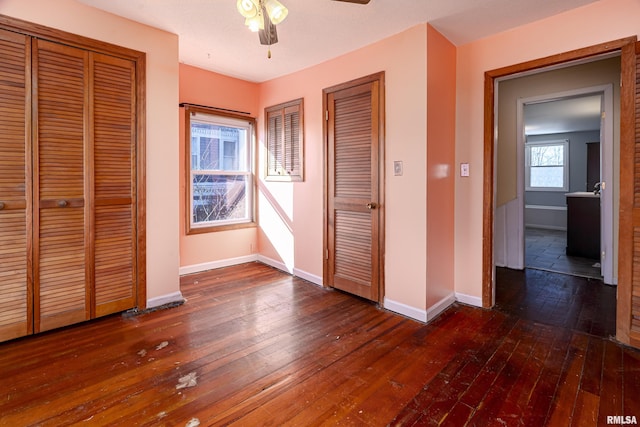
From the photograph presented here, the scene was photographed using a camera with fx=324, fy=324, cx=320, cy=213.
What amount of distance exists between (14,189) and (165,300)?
1.46m

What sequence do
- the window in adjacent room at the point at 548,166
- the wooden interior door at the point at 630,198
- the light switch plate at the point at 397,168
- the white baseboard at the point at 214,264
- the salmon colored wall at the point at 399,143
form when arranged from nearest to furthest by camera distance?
1. the wooden interior door at the point at 630,198
2. the salmon colored wall at the point at 399,143
3. the light switch plate at the point at 397,168
4. the white baseboard at the point at 214,264
5. the window in adjacent room at the point at 548,166

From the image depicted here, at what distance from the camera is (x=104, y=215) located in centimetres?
274

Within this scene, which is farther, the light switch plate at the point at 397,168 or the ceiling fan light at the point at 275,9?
the light switch plate at the point at 397,168

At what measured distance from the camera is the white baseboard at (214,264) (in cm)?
411

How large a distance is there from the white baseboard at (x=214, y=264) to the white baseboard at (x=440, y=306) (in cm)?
272

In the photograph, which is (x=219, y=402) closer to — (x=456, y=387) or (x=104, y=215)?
(x=456, y=387)

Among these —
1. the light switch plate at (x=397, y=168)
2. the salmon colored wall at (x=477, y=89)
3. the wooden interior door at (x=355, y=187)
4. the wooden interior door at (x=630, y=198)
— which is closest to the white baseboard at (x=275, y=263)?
the wooden interior door at (x=355, y=187)

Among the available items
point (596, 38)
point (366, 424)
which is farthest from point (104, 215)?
point (596, 38)

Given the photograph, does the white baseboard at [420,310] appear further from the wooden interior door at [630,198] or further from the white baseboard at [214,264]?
the white baseboard at [214,264]

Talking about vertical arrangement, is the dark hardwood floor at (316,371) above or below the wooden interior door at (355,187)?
below

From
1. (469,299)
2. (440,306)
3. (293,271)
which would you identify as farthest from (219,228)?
(469,299)

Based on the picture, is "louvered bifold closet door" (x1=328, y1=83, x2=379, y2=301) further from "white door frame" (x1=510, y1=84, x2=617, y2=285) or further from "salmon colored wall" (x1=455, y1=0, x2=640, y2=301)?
"white door frame" (x1=510, y1=84, x2=617, y2=285)

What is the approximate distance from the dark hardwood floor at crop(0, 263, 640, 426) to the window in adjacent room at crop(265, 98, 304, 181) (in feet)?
5.99

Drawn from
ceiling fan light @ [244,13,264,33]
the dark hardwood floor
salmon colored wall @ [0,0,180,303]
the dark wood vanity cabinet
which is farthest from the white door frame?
salmon colored wall @ [0,0,180,303]
